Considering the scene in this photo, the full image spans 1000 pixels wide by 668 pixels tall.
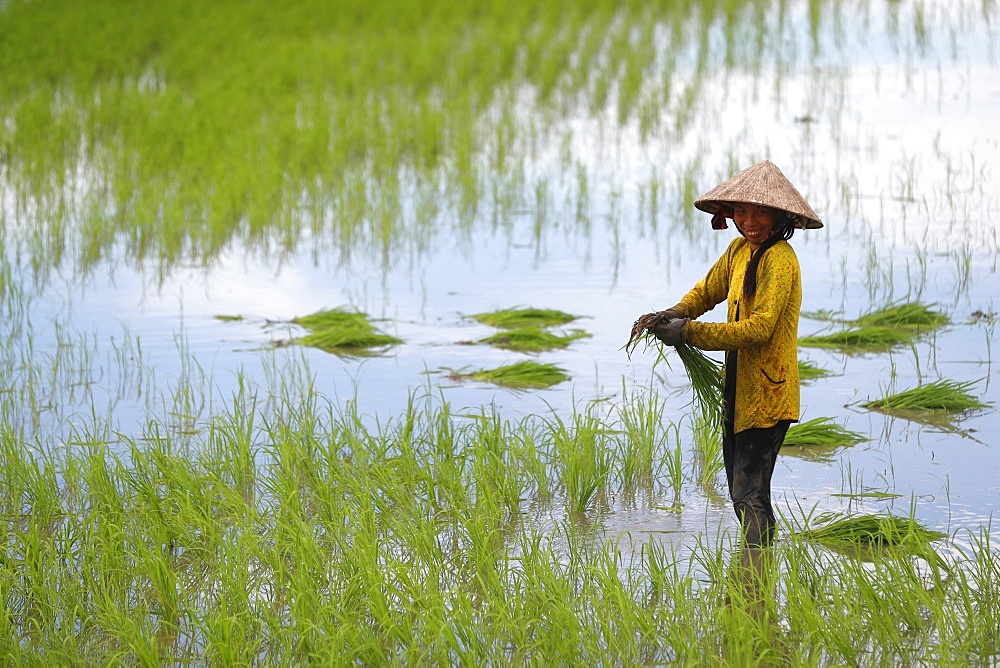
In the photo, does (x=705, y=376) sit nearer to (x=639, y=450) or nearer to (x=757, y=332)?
(x=757, y=332)

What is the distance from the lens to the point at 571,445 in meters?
3.40

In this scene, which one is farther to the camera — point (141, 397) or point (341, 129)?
point (341, 129)

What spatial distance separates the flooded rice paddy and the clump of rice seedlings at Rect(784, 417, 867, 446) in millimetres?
36

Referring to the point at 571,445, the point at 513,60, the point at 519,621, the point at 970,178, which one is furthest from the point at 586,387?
the point at 513,60

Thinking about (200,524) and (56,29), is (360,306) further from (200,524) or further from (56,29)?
(56,29)

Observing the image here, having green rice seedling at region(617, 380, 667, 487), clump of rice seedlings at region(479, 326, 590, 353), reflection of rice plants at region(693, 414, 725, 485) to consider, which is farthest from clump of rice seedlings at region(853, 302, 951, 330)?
green rice seedling at region(617, 380, 667, 487)

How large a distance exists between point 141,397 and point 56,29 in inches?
319

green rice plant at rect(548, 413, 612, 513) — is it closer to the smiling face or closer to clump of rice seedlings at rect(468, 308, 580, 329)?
the smiling face

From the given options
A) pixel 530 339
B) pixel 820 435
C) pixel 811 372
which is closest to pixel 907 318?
pixel 811 372

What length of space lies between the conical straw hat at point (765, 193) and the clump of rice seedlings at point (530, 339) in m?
2.03

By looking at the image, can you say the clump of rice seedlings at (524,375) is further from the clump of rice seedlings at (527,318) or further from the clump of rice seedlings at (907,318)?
the clump of rice seedlings at (907,318)

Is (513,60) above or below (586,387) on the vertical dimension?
above

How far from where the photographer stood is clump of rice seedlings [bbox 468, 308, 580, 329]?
5.02 metres

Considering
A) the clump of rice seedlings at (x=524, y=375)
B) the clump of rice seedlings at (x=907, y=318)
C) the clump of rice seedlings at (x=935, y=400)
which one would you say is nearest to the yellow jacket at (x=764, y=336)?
the clump of rice seedlings at (x=935, y=400)
